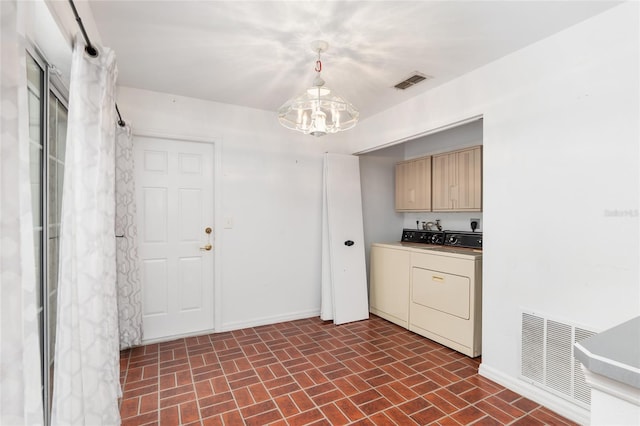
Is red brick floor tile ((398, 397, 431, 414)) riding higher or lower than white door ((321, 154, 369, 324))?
lower

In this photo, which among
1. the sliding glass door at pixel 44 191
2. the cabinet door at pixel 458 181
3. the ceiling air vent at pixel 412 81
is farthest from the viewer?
the cabinet door at pixel 458 181

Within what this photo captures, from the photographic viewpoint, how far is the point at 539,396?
2178mm

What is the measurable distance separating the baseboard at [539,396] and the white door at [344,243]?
63.2 inches

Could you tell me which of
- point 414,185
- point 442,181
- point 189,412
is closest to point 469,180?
point 442,181

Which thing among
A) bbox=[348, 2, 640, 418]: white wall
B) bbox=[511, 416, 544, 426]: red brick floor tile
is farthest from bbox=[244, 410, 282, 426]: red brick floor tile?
bbox=[348, 2, 640, 418]: white wall

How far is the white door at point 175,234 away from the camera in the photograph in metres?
3.21

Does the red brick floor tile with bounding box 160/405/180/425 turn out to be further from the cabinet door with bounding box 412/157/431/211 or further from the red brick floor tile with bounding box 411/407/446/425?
the cabinet door with bounding box 412/157/431/211

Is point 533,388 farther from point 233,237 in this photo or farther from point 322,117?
point 233,237

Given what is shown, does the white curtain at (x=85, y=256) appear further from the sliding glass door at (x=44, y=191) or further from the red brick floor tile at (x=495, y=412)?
the red brick floor tile at (x=495, y=412)

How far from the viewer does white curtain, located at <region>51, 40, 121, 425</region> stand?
1.39 m

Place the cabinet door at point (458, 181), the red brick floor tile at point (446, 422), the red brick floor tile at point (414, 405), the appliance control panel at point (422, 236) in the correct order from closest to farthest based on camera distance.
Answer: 1. the red brick floor tile at point (446, 422)
2. the red brick floor tile at point (414, 405)
3. the cabinet door at point (458, 181)
4. the appliance control panel at point (422, 236)

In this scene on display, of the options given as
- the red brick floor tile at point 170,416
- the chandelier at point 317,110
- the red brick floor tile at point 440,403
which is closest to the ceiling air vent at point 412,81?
the chandelier at point 317,110

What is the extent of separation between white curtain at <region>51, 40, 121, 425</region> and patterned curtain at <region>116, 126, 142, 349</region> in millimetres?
1198

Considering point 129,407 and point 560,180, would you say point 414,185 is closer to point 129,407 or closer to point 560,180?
point 560,180
